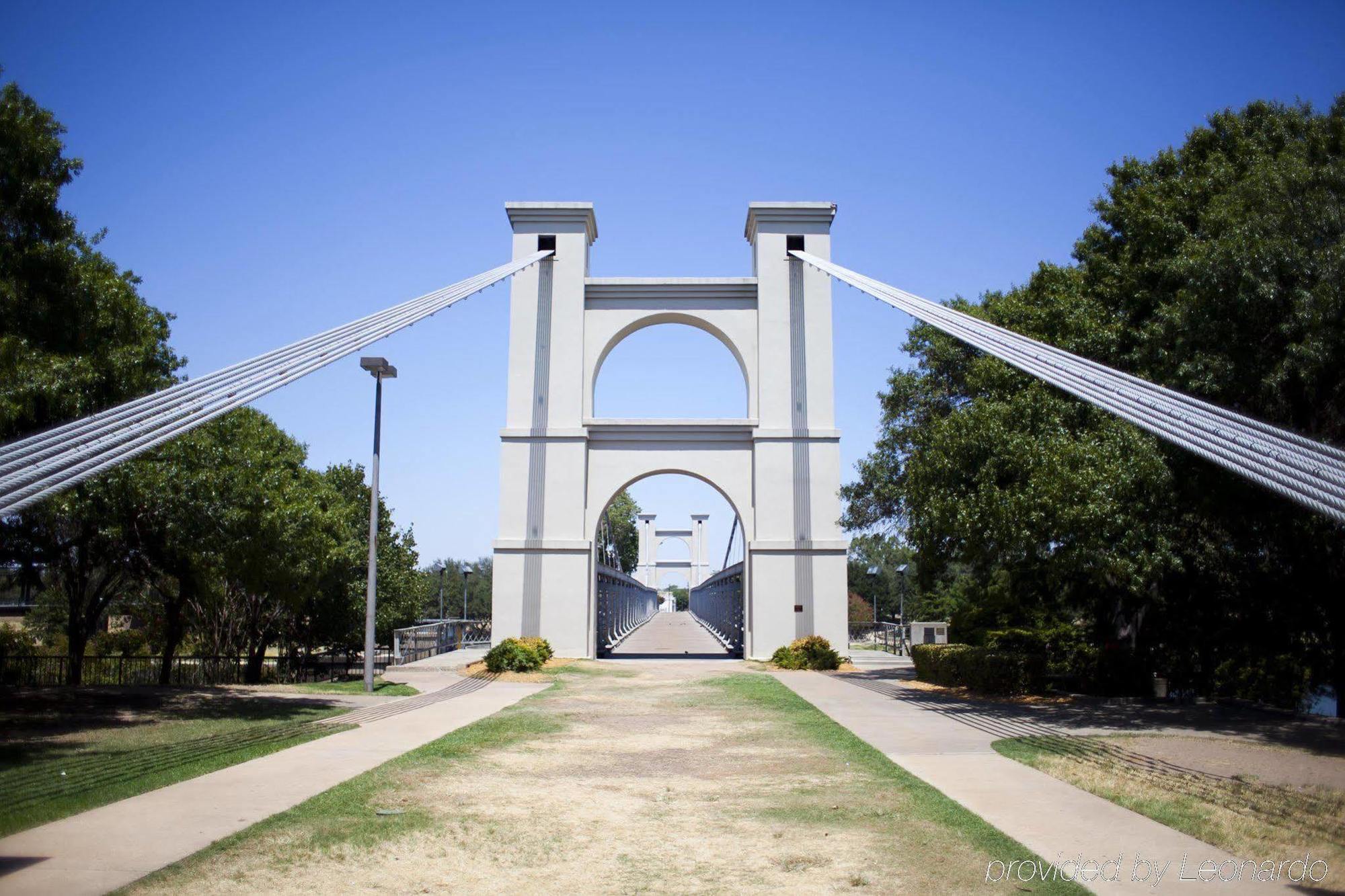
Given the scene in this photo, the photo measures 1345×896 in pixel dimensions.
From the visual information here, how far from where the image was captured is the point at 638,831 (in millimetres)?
6949

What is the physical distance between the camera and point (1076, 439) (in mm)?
15680

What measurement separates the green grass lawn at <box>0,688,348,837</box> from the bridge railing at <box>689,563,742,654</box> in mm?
16689

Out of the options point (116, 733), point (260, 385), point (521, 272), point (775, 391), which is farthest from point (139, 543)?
point (775, 391)

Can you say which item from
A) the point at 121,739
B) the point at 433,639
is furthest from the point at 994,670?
the point at 433,639

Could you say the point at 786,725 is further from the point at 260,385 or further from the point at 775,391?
the point at 775,391

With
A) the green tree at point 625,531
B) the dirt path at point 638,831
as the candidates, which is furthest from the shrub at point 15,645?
the green tree at point 625,531

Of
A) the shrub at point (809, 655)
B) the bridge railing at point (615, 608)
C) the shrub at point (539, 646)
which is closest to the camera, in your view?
the shrub at point (539, 646)

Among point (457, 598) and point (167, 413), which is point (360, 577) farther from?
point (457, 598)

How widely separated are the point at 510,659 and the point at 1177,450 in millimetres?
13899

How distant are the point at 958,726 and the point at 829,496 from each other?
12229mm

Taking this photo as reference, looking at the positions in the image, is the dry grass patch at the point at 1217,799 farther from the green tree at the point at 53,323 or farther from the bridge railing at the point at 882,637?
the bridge railing at the point at 882,637

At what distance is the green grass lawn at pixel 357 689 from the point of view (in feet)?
57.3

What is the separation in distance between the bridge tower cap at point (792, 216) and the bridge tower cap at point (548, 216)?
4.24 m

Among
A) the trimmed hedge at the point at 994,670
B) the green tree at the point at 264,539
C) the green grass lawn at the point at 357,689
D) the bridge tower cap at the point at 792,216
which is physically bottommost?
the green grass lawn at the point at 357,689
